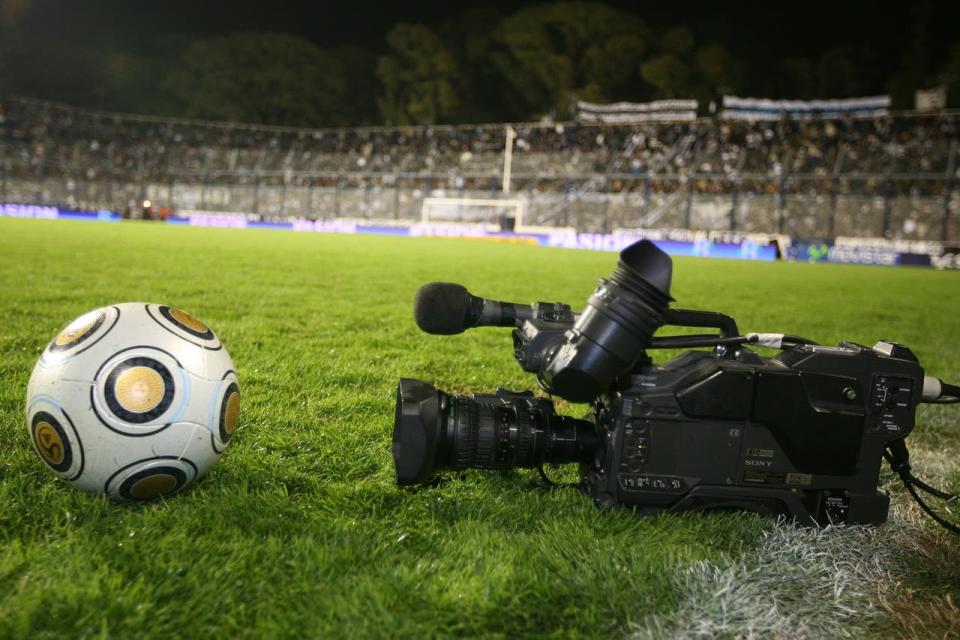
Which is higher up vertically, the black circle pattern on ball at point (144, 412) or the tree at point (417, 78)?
the tree at point (417, 78)

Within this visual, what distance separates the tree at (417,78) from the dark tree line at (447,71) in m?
0.09

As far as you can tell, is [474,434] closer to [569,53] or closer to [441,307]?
[441,307]

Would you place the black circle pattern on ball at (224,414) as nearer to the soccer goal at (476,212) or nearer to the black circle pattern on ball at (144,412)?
the black circle pattern on ball at (144,412)

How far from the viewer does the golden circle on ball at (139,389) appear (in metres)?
2.02

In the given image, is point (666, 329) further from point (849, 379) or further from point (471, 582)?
point (471, 582)

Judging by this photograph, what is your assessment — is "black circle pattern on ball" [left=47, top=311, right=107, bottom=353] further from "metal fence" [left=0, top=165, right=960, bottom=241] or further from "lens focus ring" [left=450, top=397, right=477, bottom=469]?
"metal fence" [left=0, top=165, right=960, bottom=241]

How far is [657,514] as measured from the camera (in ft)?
7.22

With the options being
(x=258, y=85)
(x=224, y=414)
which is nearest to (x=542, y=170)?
(x=258, y=85)

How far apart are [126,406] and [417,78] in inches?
2339

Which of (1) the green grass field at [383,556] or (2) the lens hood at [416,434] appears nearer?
(1) the green grass field at [383,556]

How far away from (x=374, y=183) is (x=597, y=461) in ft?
128

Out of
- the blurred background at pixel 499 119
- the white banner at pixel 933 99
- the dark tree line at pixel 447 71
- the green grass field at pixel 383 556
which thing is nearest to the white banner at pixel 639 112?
the blurred background at pixel 499 119

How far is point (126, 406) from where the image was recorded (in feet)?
6.62

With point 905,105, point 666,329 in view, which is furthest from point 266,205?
point 905,105
